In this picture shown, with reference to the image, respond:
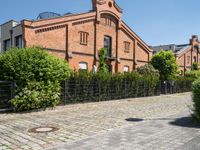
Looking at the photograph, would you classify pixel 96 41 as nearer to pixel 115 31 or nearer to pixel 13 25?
pixel 115 31

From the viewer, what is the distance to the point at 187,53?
48.6m

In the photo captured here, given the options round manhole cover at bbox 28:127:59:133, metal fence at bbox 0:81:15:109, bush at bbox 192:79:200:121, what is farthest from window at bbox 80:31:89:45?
round manhole cover at bbox 28:127:59:133

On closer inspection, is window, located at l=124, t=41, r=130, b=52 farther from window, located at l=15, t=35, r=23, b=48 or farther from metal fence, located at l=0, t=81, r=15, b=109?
metal fence, located at l=0, t=81, r=15, b=109

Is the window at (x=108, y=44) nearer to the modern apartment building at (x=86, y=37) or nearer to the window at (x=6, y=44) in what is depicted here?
the modern apartment building at (x=86, y=37)

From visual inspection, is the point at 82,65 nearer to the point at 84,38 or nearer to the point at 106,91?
the point at 84,38

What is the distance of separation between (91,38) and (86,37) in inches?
29.3

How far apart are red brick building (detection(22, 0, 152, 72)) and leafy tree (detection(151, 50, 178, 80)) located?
3.30 m

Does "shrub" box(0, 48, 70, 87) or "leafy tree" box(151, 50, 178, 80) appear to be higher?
"leafy tree" box(151, 50, 178, 80)

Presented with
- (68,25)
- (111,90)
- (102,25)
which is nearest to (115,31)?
(102,25)

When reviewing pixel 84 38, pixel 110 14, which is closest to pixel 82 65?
pixel 84 38

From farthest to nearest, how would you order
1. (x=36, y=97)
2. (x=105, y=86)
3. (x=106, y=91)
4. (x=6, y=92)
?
(x=106, y=91)
(x=105, y=86)
(x=36, y=97)
(x=6, y=92)

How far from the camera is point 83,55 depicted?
28.1 meters

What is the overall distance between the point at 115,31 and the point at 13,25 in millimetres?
12000

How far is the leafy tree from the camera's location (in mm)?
32072
